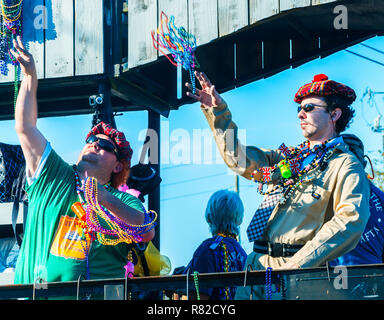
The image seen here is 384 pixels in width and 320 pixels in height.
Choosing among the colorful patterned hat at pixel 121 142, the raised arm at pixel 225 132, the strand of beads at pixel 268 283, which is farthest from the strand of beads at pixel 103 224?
the strand of beads at pixel 268 283

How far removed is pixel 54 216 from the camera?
10.6ft

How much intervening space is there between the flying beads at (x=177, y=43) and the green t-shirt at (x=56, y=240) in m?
0.92

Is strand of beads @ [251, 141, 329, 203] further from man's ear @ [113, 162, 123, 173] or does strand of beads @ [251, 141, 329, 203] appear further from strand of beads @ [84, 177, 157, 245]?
man's ear @ [113, 162, 123, 173]

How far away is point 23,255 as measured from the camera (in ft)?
10.7

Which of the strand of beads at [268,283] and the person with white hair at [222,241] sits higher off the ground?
the person with white hair at [222,241]

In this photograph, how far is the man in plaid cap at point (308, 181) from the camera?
290 cm

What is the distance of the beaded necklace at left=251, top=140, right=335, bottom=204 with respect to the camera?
3.26 meters

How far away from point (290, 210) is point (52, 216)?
1.17m

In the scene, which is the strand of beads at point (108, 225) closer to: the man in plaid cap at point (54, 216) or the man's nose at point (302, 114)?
the man in plaid cap at point (54, 216)

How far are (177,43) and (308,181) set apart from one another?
4.92 feet

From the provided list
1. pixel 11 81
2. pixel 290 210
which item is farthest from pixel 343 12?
pixel 11 81

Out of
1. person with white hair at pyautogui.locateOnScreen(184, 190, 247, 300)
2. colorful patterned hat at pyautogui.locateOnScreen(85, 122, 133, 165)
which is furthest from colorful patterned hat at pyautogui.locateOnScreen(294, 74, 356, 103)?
colorful patterned hat at pyautogui.locateOnScreen(85, 122, 133, 165)
